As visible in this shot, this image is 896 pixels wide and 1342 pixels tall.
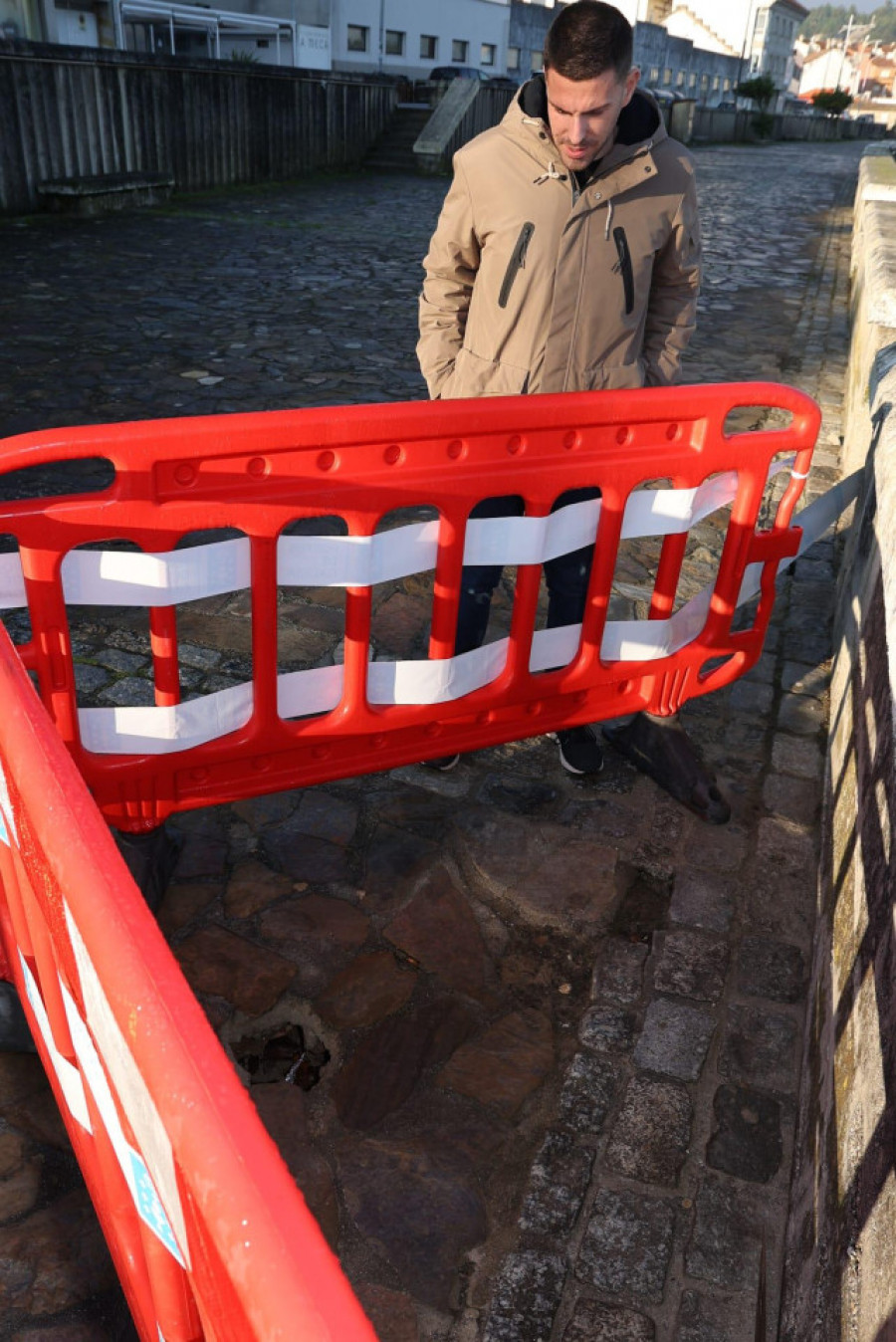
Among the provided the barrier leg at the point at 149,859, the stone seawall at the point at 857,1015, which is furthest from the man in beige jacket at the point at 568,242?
the barrier leg at the point at 149,859

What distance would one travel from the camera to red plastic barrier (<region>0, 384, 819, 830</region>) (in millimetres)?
2201

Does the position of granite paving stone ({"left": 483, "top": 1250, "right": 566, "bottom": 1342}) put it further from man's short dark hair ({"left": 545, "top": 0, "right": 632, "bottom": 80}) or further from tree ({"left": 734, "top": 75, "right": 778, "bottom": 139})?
tree ({"left": 734, "top": 75, "right": 778, "bottom": 139})

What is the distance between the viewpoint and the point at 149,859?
2.85 metres

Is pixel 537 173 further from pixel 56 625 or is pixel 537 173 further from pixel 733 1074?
pixel 733 1074

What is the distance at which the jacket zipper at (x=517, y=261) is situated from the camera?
2.90 metres

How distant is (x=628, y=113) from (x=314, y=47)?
3708cm

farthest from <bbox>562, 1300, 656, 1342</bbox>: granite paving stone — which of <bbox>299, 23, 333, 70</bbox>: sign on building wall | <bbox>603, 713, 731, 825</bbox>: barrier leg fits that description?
<bbox>299, 23, 333, 70</bbox>: sign on building wall

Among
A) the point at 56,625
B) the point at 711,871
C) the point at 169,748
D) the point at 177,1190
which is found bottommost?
the point at 711,871

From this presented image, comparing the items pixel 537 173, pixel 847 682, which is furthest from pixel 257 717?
pixel 847 682

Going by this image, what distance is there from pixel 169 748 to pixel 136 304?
320 inches

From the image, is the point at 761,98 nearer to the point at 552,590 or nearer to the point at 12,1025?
the point at 552,590

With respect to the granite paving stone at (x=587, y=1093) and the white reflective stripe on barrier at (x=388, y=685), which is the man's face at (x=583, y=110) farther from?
the granite paving stone at (x=587, y=1093)

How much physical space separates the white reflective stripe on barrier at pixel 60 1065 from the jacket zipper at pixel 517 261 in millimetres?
2110

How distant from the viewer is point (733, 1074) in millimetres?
2533
